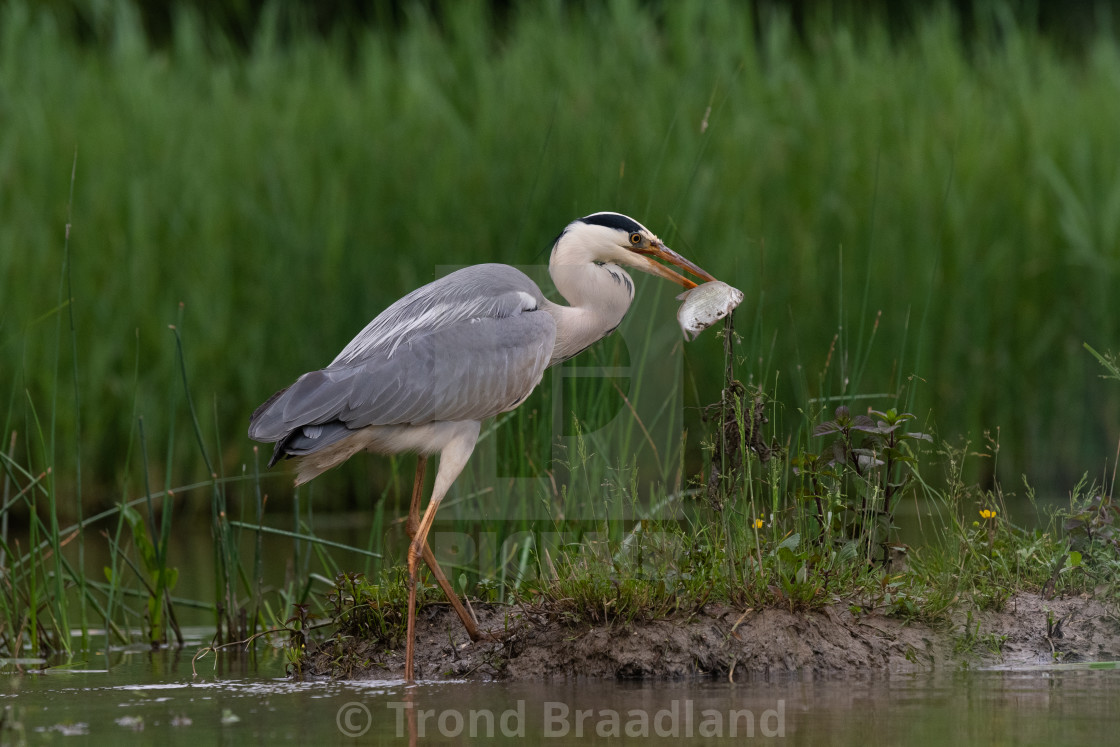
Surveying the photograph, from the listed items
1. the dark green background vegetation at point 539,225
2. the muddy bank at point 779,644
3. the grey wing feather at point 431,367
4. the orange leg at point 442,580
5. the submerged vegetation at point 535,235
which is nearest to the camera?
the muddy bank at point 779,644

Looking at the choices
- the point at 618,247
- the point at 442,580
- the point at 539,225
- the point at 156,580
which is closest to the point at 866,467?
the point at 618,247

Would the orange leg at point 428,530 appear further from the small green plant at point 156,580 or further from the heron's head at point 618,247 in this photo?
the small green plant at point 156,580

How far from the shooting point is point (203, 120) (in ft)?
33.4

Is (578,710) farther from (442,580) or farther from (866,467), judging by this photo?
(866,467)

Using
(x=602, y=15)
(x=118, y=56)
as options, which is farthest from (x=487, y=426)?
(x=118, y=56)

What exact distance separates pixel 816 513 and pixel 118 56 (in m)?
8.24

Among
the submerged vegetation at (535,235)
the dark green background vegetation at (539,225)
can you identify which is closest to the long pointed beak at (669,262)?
the submerged vegetation at (535,235)

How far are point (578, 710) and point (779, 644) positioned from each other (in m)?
0.82

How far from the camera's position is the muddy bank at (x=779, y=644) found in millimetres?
A: 4586

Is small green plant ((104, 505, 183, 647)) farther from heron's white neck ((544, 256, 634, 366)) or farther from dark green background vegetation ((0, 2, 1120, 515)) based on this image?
dark green background vegetation ((0, 2, 1120, 515))

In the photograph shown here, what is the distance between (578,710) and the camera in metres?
4.11

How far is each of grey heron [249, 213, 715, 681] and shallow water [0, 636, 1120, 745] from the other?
2.29 feet

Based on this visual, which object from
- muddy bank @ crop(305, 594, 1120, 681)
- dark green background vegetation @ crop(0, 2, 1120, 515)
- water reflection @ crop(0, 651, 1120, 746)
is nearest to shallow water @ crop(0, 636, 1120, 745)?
water reflection @ crop(0, 651, 1120, 746)

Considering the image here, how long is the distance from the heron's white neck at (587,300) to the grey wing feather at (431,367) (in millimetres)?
150
